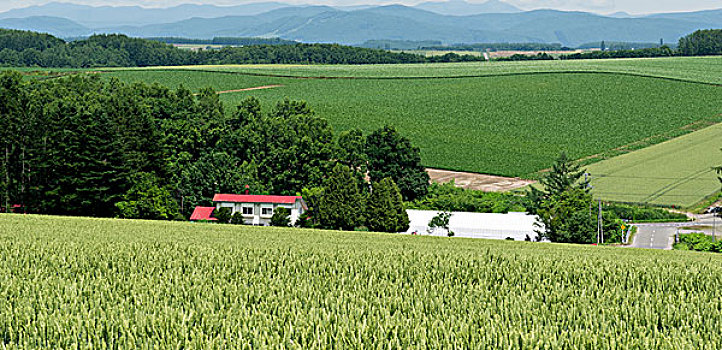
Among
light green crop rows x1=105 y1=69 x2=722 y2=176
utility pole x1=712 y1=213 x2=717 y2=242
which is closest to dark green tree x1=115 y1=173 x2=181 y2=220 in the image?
light green crop rows x1=105 y1=69 x2=722 y2=176

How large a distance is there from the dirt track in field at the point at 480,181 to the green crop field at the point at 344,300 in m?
59.1

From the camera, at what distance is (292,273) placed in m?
14.0

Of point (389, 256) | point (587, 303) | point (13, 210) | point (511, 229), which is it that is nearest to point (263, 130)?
point (13, 210)

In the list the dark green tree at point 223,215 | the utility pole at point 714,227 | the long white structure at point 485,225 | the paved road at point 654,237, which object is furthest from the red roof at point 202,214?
the utility pole at point 714,227

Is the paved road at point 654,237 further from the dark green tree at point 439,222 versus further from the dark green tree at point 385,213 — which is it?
the dark green tree at point 385,213

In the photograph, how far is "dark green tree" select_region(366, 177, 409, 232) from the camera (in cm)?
5994

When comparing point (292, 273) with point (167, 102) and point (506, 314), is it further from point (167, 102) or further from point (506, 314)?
point (167, 102)

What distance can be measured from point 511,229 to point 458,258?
43.9 m

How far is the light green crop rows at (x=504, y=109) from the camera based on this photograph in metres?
93.0

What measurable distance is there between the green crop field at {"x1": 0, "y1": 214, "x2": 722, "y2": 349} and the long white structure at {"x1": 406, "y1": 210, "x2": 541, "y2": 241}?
4222 centimetres

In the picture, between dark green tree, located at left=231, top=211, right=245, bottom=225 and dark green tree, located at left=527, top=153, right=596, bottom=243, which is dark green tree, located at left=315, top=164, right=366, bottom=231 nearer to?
dark green tree, located at left=231, top=211, right=245, bottom=225

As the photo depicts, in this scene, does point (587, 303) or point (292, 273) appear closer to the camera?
point (587, 303)

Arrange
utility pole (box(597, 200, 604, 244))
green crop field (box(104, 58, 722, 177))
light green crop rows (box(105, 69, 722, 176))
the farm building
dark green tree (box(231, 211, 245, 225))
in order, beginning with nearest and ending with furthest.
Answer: utility pole (box(597, 200, 604, 244)) < dark green tree (box(231, 211, 245, 225)) < the farm building < light green crop rows (box(105, 69, 722, 176)) < green crop field (box(104, 58, 722, 177))

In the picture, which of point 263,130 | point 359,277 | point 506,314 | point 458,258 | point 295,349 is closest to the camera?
point 295,349
